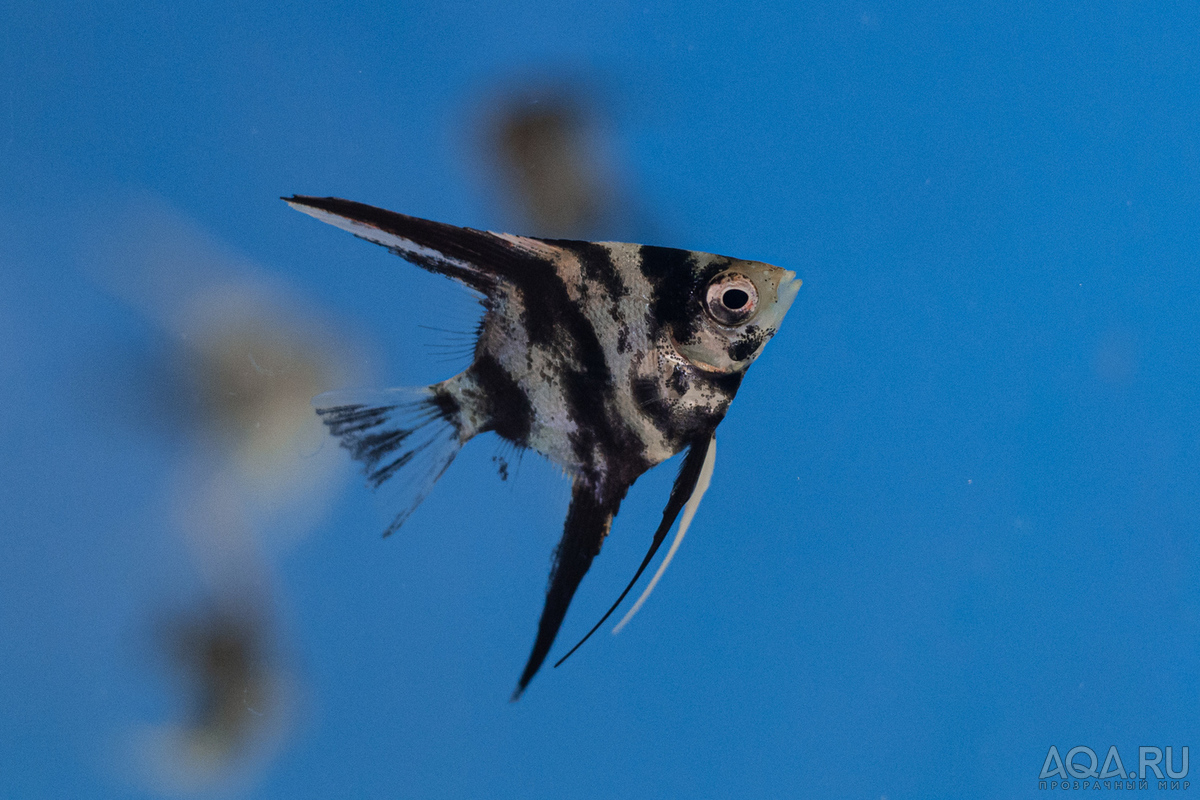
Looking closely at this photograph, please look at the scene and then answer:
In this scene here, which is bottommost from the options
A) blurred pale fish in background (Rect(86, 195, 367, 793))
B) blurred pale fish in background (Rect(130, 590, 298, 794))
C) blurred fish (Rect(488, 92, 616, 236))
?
blurred pale fish in background (Rect(130, 590, 298, 794))

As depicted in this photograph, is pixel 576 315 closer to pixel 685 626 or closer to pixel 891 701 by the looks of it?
pixel 685 626

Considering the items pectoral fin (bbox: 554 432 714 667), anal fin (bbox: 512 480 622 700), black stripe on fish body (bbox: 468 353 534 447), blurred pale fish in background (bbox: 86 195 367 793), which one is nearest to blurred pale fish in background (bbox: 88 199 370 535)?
blurred pale fish in background (bbox: 86 195 367 793)

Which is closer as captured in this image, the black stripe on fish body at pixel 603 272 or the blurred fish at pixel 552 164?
the black stripe on fish body at pixel 603 272

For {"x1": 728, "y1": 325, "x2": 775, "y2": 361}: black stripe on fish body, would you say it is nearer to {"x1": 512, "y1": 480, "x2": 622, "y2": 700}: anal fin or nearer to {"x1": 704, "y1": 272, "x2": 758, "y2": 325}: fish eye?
{"x1": 704, "y1": 272, "x2": 758, "y2": 325}: fish eye

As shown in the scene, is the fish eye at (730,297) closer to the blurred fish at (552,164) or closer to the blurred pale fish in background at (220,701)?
the blurred fish at (552,164)

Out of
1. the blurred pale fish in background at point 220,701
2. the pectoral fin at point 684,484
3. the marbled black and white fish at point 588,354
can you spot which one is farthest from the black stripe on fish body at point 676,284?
the blurred pale fish in background at point 220,701

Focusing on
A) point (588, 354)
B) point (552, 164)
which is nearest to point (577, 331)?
point (588, 354)
